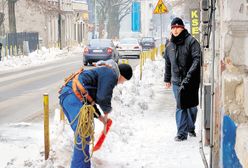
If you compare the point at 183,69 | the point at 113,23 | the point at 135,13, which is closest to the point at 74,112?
the point at 183,69

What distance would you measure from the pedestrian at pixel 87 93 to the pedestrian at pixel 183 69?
6.95ft

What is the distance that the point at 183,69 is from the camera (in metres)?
7.74

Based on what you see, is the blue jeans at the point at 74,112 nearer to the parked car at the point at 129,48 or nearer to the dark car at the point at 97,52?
the dark car at the point at 97,52

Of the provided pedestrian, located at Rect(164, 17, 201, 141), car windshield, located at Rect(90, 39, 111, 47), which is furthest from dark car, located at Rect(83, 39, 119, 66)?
A: pedestrian, located at Rect(164, 17, 201, 141)

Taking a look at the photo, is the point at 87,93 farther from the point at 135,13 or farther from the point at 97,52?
the point at 135,13

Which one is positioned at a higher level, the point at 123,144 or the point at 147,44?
the point at 123,144

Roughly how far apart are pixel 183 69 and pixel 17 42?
36706 mm

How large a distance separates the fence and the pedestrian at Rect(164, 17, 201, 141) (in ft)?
102

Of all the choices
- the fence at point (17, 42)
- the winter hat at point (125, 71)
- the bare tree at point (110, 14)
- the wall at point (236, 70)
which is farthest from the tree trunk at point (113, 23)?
the wall at point (236, 70)

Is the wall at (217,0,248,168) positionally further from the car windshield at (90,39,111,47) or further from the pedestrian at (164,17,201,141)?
the car windshield at (90,39,111,47)

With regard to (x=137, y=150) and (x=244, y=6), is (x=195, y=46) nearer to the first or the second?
(x=137, y=150)

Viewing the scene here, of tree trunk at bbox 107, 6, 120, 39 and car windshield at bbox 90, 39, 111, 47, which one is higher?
tree trunk at bbox 107, 6, 120, 39

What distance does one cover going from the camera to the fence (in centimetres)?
4041

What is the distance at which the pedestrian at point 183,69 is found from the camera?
7570mm
